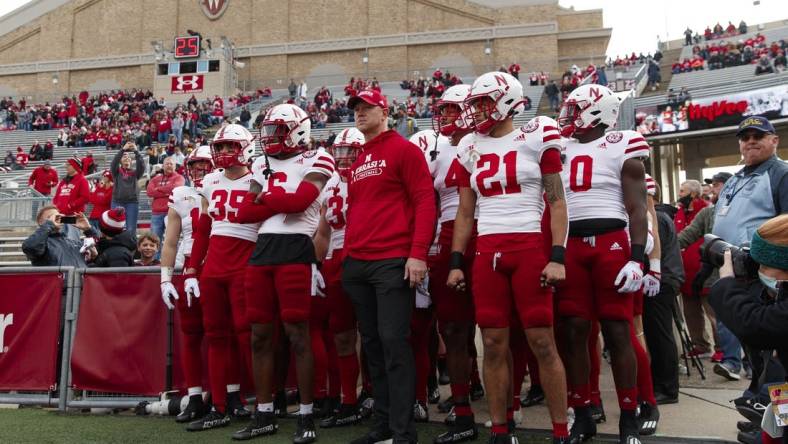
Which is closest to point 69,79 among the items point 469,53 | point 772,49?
point 469,53

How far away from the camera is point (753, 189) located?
14.8ft

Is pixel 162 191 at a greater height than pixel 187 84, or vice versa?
pixel 187 84

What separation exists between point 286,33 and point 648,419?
41552mm

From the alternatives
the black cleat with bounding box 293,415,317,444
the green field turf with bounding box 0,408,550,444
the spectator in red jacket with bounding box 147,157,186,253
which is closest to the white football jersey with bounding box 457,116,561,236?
the green field turf with bounding box 0,408,550,444

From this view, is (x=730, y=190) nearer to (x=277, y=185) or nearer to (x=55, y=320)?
(x=277, y=185)

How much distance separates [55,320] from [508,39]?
36962 mm

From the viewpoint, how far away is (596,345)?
4.75 meters

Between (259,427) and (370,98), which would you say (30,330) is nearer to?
(259,427)

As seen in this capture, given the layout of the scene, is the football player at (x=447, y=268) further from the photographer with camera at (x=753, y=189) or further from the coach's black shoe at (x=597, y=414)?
the photographer with camera at (x=753, y=189)

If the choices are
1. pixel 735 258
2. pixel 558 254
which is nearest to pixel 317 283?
pixel 558 254

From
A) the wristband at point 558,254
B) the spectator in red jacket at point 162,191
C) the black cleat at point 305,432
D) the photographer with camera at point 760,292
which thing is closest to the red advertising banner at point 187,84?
the spectator in red jacket at point 162,191

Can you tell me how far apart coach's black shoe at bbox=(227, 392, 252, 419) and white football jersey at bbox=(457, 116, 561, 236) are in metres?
2.46

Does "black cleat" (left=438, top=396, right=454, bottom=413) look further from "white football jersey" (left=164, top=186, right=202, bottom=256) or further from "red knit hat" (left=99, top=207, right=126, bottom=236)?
"red knit hat" (left=99, top=207, right=126, bottom=236)

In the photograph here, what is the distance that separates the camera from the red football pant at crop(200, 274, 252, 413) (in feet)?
15.7
